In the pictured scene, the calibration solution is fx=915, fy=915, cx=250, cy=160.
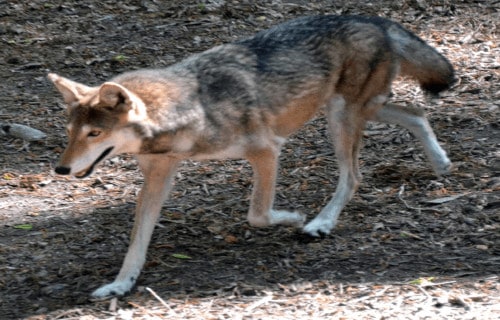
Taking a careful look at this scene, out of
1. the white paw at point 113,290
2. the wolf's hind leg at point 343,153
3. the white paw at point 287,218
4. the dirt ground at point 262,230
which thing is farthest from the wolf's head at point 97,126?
the wolf's hind leg at point 343,153

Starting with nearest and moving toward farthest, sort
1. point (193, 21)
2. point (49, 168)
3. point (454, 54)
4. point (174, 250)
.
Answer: point (174, 250) < point (49, 168) < point (454, 54) < point (193, 21)

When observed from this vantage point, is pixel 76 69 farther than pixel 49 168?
Yes

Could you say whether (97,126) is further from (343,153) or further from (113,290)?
(343,153)

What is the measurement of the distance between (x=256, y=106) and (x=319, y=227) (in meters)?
1.04

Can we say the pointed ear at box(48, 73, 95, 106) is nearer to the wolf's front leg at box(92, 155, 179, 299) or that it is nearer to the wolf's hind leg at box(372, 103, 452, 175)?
the wolf's front leg at box(92, 155, 179, 299)

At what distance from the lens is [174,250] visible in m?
6.76

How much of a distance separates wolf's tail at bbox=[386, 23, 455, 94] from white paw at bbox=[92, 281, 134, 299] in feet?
9.19

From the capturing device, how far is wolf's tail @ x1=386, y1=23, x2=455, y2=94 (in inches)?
285

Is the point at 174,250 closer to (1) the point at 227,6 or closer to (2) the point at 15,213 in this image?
(2) the point at 15,213

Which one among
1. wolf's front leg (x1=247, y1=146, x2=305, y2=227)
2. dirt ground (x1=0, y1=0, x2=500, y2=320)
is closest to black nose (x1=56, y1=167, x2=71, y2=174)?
dirt ground (x1=0, y1=0, x2=500, y2=320)

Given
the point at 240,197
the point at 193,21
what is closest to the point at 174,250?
the point at 240,197

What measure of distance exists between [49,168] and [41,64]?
8.23 feet

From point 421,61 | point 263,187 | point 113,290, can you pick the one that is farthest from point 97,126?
point 421,61

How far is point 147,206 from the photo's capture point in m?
6.47
